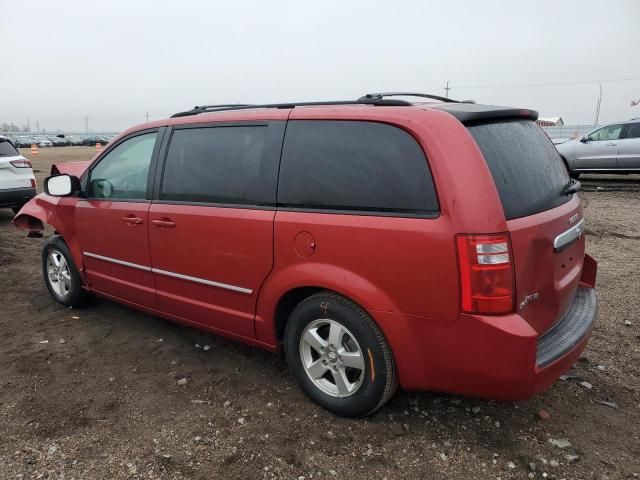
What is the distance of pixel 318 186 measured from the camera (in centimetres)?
277

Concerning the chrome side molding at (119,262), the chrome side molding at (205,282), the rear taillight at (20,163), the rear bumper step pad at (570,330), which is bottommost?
the rear bumper step pad at (570,330)

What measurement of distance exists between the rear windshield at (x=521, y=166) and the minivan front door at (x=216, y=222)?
1.19 metres

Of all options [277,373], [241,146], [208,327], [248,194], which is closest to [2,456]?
[208,327]

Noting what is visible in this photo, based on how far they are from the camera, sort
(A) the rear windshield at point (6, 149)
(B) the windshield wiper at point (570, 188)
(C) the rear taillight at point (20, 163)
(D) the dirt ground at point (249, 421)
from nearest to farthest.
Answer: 1. (D) the dirt ground at point (249, 421)
2. (B) the windshield wiper at point (570, 188)
3. (C) the rear taillight at point (20, 163)
4. (A) the rear windshield at point (6, 149)

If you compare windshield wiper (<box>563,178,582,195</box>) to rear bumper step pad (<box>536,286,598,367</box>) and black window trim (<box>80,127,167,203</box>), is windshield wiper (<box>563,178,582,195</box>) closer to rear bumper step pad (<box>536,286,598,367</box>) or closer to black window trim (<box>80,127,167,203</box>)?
rear bumper step pad (<box>536,286,598,367</box>)

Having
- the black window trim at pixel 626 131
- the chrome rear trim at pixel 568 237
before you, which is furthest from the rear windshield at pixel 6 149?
the black window trim at pixel 626 131

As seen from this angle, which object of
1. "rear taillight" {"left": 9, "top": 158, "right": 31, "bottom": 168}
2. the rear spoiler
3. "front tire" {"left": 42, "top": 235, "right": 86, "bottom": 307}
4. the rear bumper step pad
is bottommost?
"front tire" {"left": 42, "top": 235, "right": 86, "bottom": 307}

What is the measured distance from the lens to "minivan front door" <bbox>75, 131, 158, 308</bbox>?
3.70 metres

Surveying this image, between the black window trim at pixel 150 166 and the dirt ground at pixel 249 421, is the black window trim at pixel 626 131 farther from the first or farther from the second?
the black window trim at pixel 150 166

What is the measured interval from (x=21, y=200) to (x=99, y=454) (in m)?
7.29

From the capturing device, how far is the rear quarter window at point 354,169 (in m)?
2.46

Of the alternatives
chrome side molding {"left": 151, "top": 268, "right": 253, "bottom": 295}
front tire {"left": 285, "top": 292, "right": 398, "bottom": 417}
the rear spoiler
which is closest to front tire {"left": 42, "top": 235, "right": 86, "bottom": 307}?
chrome side molding {"left": 151, "top": 268, "right": 253, "bottom": 295}

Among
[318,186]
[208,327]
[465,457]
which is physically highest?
[318,186]

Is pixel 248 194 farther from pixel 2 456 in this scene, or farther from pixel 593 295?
pixel 593 295
